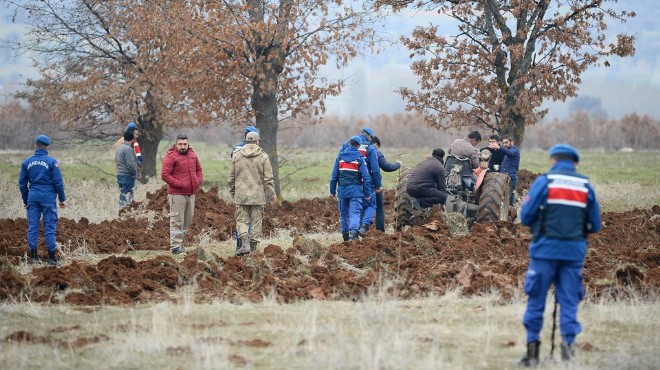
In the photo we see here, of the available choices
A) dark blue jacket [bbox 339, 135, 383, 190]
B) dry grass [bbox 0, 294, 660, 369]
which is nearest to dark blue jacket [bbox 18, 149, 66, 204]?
dry grass [bbox 0, 294, 660, 369]

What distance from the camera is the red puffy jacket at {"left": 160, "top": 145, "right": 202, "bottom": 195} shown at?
48.9ft

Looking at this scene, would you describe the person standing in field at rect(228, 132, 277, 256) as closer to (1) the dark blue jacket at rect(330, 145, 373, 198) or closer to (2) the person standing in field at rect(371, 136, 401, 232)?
(1) the dark blue jacket at rect(330, 145, 373, 198)

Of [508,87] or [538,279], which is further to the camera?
[508,87]

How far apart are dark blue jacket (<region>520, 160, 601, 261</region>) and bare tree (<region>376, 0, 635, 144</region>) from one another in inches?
623

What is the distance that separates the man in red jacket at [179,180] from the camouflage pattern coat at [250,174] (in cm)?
97

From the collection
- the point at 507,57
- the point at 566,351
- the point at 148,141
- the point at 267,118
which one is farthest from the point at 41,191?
the point at 148,141

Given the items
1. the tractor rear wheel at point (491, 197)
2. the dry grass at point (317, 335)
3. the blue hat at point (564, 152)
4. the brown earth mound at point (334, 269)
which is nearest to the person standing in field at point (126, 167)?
the brown earth mound at point (334, 269)

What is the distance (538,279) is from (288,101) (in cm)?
1727

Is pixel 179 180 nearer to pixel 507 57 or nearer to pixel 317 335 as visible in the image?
pixel 317 335

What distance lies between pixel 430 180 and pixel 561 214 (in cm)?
821

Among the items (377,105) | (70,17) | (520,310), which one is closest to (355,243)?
(520,310)

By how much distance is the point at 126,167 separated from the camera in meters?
20.3

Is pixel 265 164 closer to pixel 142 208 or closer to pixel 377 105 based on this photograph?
pixel 142 208

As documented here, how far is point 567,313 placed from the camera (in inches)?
309
